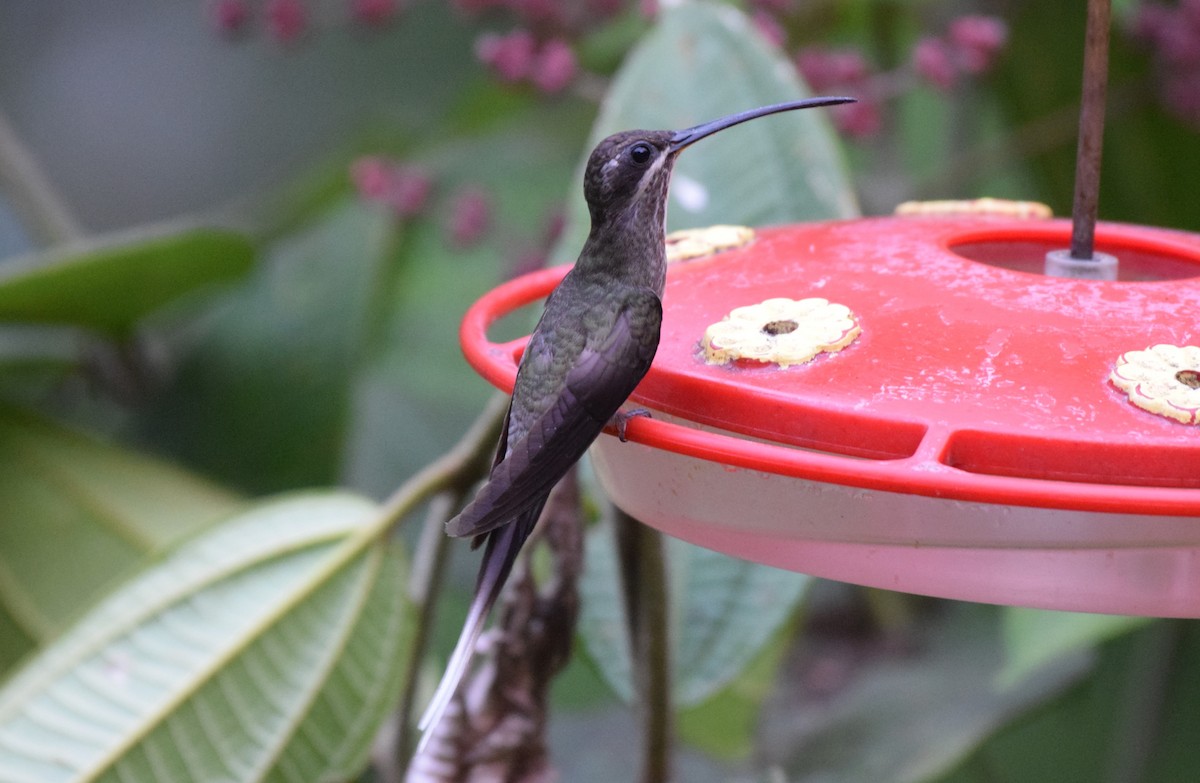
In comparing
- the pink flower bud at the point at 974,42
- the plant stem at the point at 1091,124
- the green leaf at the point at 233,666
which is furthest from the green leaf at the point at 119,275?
the plant stem at the point at 1091,124

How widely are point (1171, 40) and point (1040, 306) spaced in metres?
1.14

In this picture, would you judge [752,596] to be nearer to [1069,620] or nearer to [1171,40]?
[1069,620]

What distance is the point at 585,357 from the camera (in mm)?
625

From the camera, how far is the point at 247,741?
1.02 metres

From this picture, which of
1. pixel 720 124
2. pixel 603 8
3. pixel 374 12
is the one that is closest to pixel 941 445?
pixel 720 124

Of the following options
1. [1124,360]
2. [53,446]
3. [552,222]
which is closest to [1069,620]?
[1124,360]

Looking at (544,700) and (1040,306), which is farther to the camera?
(544,700)

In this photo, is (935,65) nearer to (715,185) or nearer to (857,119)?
(857,119)

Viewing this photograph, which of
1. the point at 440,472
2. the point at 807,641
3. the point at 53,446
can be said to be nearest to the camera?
the point at 440,472

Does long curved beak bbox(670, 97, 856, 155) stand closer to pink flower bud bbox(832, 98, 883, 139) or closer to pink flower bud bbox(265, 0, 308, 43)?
pink flower bud bbox(832, 98, 883, 139)

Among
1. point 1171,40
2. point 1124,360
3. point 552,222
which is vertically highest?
point 1124,360

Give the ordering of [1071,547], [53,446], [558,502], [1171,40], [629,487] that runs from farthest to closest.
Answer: [53,446] < [1171,40] < [558,502] < [629,487] < [1071,547]

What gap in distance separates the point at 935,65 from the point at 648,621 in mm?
907

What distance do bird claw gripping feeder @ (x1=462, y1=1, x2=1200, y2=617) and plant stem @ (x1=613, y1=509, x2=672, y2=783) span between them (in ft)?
0.50
